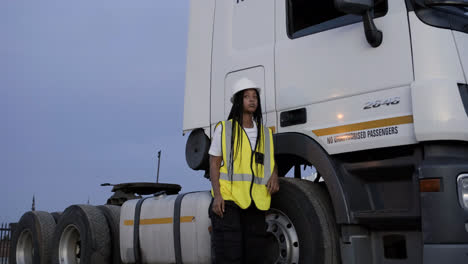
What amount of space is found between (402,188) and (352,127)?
595 mm

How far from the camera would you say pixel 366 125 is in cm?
470

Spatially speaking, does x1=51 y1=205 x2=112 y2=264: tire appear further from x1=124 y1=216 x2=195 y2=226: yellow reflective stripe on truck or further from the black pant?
the black pant

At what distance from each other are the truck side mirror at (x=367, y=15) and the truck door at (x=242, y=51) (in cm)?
103

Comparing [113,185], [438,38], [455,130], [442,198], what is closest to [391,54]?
[438,38]

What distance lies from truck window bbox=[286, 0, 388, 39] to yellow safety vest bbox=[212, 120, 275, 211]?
1.04 meters

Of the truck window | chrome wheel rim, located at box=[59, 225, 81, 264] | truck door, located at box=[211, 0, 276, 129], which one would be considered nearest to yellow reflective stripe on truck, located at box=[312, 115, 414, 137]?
truck door, located at box=[211, 0, 276, 129]

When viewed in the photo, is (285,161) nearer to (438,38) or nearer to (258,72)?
(258,72)

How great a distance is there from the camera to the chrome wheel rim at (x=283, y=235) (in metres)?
5.00

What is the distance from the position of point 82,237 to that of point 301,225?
3291mm

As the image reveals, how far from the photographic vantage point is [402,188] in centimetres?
459

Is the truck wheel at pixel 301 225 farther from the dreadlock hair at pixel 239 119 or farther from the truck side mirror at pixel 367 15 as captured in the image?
the truck side mirror at pixel 367 15

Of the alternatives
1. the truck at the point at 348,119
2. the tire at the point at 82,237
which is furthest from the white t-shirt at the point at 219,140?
the tire at the point at 82,237

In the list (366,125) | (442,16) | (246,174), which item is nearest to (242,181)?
(246,174)

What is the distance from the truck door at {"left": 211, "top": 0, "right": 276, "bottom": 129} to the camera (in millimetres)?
5477
